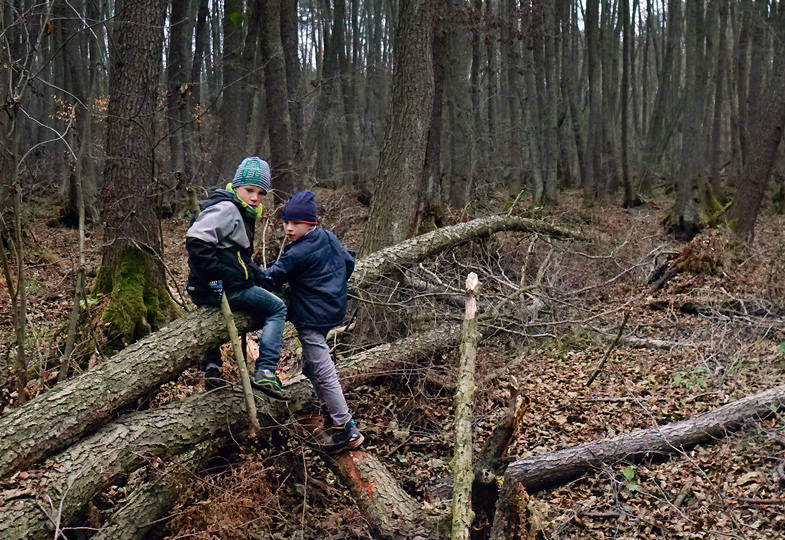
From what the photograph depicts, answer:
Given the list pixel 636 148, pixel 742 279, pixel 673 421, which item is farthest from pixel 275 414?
pixel 636 148

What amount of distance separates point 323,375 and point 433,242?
2.78 meters

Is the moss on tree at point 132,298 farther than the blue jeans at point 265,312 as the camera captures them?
Yes

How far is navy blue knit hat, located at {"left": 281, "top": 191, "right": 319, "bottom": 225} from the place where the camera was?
4.62 meters

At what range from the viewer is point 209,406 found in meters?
4.57

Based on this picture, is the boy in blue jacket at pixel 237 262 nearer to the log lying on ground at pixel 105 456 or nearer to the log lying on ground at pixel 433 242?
the log lying on ground at pixel 105 456

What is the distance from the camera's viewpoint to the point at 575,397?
631 centimetres

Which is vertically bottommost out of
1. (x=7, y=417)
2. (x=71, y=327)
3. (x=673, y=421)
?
(x=673, y=421)

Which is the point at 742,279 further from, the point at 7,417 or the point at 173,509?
the point at 7,417

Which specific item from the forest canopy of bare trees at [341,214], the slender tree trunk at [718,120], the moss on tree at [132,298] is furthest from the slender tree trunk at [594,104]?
the moss on tree at [132,298]

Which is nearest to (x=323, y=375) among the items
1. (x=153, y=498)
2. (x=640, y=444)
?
(x=153, y=498)

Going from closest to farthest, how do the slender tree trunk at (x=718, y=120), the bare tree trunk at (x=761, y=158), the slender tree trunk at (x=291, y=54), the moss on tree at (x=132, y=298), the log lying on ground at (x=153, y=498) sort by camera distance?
1. the log lying on ground at (x=153, y=498)
2. the moss on tree at (x=132, y=298)
3. the bare tree trunk at (x=761, y=158)
4. the slender tree trunk at (x=291, y=54)
5. the slender tree trunk at (x=718, y=120)

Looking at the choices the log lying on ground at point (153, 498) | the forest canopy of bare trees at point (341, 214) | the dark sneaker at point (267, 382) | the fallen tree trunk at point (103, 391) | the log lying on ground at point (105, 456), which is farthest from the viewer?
the dark sneaker at point (267, 382)

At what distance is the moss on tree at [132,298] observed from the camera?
6.27m

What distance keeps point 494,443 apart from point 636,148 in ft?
101
